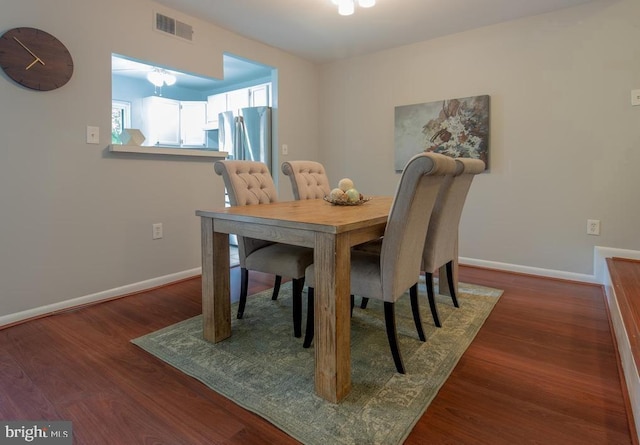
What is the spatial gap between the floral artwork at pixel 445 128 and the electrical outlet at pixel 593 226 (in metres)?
0.95

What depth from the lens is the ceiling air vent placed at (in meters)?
2.83

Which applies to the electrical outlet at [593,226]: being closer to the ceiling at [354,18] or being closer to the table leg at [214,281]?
the ceiling at [354,18]

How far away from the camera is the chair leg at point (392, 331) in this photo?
5.14 ft

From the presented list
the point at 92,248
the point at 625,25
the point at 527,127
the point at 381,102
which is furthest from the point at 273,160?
the point at 625,25

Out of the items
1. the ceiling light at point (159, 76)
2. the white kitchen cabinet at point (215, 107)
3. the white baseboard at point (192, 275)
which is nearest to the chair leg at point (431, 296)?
the white baseboard at point (192, 275)

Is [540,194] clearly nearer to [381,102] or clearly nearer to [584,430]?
[381,102]

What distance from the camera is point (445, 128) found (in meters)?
3.50

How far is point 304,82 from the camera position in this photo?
14.1ft

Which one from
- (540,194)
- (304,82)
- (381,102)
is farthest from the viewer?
(304,82)

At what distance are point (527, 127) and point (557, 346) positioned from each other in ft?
6.63

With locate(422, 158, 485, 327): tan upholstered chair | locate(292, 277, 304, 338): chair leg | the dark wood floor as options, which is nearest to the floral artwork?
locate(422, 158, 485, 327): tan upholstered chair

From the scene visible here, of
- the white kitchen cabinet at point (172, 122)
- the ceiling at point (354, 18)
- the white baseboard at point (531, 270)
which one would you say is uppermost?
the ceiling at point (354, 18)

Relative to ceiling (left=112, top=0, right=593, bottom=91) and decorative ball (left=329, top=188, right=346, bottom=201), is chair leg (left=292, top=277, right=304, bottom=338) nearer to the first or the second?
Answer: decorative ball (left=329, top=188, right=346, bottom=201)

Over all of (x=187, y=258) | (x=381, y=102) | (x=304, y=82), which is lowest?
(x=187, y=258)
